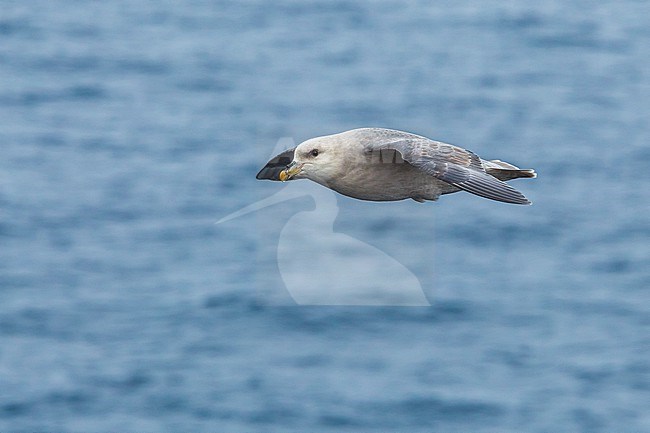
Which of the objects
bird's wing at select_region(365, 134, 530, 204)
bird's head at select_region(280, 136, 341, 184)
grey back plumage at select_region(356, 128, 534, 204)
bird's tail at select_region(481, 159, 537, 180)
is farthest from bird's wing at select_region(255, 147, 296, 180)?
bird's tail at select_region(481, 159, 537, 180)

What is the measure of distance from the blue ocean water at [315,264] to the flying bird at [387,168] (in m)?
42.9

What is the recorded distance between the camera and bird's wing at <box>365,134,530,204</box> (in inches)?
533

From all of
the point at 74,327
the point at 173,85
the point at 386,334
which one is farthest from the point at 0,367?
the point at 173,85

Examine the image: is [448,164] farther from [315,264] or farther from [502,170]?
[315,264]

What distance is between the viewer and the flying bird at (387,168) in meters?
13.7

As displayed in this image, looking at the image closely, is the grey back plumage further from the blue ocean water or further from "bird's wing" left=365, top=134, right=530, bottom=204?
the blue ocean water

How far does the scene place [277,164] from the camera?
14.8 meters

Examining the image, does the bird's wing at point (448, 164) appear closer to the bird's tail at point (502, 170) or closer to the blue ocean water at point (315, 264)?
the bird's tail at point (502, 170)

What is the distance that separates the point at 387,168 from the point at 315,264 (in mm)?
48980

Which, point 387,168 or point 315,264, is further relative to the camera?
point 315,264

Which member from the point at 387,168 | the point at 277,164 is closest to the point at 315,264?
the point at 277,164

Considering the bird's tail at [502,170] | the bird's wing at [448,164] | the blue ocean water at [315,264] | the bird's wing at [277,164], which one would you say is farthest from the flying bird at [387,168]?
the blue ocean water at [315,264]

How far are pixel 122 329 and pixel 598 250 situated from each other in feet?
86.3

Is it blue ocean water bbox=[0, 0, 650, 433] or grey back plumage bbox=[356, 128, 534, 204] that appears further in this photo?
blue ocean water bbox=[0, 0, 650, 433]
